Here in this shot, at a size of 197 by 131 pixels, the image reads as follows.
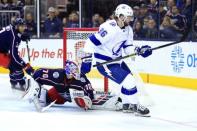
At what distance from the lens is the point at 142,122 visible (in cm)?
641

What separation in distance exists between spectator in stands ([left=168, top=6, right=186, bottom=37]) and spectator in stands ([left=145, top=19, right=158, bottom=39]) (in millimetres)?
374

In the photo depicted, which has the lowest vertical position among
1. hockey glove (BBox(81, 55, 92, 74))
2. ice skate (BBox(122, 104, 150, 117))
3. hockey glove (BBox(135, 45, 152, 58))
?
ice skate (BBox(122, 104, 150, 117))

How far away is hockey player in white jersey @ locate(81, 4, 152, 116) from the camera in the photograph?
6.69 metres

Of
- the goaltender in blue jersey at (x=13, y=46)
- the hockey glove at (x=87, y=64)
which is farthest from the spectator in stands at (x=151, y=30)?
the hockey glove at (x=87, y=64)

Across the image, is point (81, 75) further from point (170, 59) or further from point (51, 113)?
point (170, 59)

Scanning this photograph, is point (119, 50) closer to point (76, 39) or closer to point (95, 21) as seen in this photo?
point (76, 39)

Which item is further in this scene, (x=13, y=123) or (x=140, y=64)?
(x=140, y=64)

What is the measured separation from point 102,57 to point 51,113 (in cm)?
83

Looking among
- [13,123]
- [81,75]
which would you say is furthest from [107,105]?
[13,123]

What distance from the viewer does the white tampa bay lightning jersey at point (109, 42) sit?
22.3ft

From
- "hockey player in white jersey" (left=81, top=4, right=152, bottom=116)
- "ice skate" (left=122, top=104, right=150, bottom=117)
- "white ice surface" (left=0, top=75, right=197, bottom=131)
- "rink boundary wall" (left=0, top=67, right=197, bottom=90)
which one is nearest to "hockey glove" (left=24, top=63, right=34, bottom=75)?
"white ice surface" (left=0, top=75, right=197, bottom=131)

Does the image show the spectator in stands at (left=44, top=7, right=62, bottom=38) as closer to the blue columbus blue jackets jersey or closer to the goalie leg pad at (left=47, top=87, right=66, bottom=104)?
the blue columbus blue jackets jersey

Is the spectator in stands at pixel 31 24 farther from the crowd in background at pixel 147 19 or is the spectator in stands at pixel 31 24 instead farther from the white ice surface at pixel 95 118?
the white ice surface at pixel 95 118

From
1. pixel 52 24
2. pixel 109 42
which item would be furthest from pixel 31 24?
pixel 109 42
